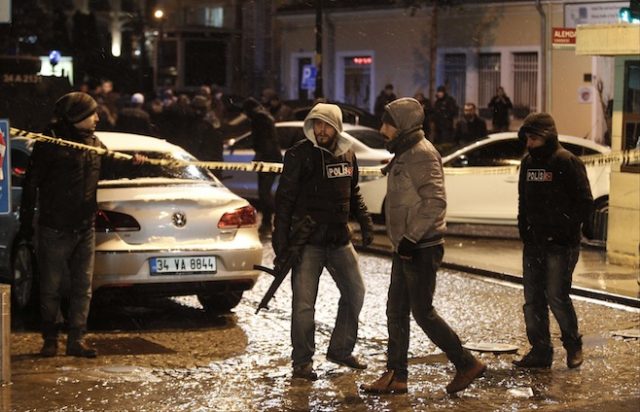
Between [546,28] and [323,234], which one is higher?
[546,28]

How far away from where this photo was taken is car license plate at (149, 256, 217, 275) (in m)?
10.1

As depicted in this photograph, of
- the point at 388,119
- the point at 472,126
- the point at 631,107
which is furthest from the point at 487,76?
the point at 388,119

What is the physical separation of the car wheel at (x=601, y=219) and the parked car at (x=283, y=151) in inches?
135

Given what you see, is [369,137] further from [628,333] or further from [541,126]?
[541,126]

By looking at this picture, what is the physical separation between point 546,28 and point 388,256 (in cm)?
1972

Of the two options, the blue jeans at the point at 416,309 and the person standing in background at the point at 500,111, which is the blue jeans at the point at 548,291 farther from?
the person standing in background at the point at 500,111

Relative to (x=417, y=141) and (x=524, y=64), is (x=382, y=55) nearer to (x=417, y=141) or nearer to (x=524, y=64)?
(x=524, y=64)

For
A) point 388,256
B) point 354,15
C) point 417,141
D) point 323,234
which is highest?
point 354,15

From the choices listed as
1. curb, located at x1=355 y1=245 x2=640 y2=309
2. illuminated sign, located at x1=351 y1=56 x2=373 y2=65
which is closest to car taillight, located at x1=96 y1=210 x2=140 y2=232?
curb, located at x1=355 y1=245 x2=640 y2=309

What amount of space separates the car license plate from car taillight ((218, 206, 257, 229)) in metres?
0.32

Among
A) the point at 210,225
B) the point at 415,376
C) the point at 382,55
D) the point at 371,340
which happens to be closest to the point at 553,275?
the point at 415,376

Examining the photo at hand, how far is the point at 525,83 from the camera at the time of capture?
114ft

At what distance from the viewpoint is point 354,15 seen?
3919 centimetres

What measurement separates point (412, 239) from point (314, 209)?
88 cm
